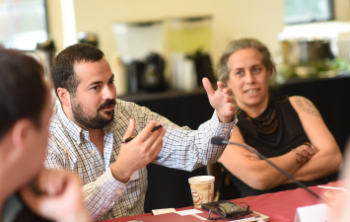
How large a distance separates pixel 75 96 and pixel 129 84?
6.75 feet

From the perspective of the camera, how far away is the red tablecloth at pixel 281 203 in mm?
1196

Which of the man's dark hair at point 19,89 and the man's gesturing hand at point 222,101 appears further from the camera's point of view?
the man's gesturing hand at point 222,101

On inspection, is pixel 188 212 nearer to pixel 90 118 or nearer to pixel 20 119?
pixel 90 118

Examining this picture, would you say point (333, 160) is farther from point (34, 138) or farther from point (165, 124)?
point (34, 138)

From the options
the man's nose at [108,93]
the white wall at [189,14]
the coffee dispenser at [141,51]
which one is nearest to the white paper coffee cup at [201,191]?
the man's nose at [108,93]

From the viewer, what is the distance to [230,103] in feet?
4.46

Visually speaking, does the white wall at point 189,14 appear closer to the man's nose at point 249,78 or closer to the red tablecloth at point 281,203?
the man's nose at point 249,78

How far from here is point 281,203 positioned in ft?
4.30

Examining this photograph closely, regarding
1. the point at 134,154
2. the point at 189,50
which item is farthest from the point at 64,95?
the point at 189,50

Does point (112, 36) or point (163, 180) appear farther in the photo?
point (112, 36)

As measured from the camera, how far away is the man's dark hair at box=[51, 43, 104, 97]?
1.46 m

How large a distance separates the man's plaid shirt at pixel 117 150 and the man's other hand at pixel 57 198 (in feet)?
1.88

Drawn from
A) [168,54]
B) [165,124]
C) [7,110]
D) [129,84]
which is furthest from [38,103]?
[168,54]

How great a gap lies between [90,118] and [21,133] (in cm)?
84
